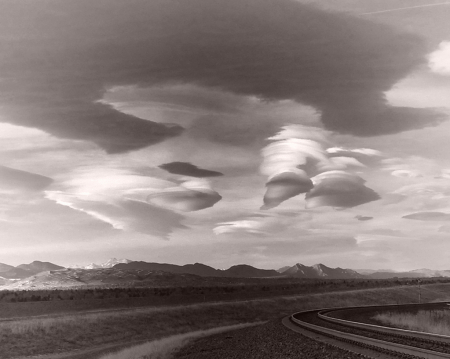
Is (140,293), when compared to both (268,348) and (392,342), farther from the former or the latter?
(392,342)

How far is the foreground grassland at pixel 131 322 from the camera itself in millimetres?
42438

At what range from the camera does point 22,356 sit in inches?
1547

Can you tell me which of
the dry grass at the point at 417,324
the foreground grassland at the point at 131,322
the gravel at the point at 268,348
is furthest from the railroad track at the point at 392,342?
the foreground grassland at the point at 131,322

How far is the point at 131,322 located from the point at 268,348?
30253 mm

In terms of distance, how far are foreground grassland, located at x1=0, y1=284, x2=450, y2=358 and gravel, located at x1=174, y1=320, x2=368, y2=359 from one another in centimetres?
1336

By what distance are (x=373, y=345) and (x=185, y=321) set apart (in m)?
39.2

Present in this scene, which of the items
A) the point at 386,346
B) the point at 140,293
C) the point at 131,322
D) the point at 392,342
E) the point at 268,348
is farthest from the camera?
the point at 140,293

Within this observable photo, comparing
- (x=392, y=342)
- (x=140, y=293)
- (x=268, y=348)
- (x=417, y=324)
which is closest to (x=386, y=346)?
(x=392, y=342)

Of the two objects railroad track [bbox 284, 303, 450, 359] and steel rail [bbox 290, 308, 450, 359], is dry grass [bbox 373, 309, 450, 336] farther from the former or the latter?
steel rail [bbox 290, 308, 450, 359]

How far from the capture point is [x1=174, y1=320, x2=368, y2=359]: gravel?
882 inches

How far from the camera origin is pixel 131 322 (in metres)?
53.8

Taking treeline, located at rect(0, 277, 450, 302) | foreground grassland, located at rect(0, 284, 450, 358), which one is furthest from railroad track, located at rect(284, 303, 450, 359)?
treeline, located at rect(0, 277, 450, 302)

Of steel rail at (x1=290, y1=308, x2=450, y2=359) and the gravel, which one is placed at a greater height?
steel rail at (x1=290, y1=308, x2=450, y2=359)

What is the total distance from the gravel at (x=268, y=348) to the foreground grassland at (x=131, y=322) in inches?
526
